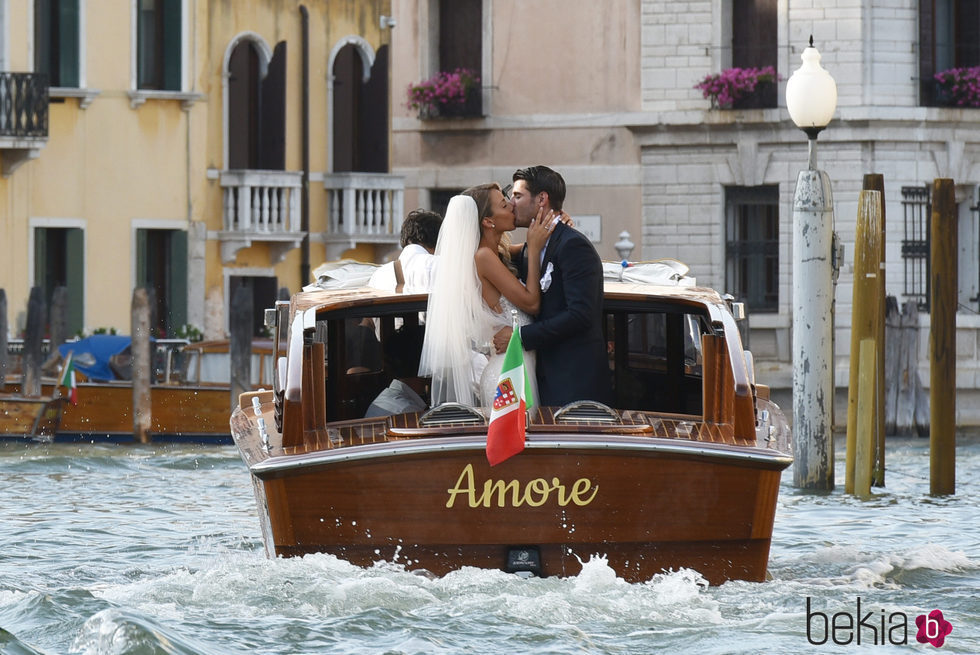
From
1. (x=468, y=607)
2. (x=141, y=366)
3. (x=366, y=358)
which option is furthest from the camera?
(x=141, y=366)

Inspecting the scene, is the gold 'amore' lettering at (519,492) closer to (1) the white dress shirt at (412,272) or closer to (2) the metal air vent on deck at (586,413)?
(2) the metal air vent on deck at (586,413)

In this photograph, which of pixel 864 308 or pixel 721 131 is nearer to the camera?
pixel 864 308

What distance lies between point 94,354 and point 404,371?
13200 millimetres

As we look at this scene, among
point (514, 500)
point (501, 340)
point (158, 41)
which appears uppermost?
point (158, 41)

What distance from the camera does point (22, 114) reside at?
2538 cm

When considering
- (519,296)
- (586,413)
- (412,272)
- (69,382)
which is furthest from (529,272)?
(69,382)

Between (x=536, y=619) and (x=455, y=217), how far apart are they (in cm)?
181

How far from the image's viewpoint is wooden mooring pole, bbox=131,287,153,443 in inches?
858

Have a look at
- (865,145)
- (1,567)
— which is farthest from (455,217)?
(865,145)

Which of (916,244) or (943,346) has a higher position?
(916,244)

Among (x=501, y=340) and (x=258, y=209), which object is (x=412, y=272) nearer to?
(x=501, y=340)

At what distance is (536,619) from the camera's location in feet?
28.2

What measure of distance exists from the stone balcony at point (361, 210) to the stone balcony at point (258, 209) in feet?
1.96

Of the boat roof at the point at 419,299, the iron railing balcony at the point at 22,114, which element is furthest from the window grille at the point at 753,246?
the boat roof at the point at 419,299
